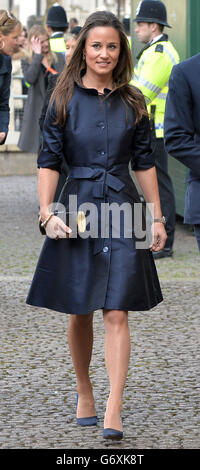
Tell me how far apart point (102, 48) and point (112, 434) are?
1.50m

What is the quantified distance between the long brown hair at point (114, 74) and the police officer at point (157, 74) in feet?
14.0

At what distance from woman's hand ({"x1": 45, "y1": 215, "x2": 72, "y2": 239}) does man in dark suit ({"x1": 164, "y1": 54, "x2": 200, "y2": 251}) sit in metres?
0.51

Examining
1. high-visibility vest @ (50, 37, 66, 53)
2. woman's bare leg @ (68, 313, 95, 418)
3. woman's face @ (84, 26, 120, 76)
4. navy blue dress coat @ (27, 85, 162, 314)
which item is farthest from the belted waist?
high-visibility vest @ (50, 37, 66, 53)

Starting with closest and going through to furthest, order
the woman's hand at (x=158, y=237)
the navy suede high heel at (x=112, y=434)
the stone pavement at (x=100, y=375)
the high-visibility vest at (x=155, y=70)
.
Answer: the navy suede high heel at (x=112, y=434) < the stone pavement at (x=100, y=375) < the woman's hand at (x=158, y=237) < the high-visibility vest at (x=155, y=70)

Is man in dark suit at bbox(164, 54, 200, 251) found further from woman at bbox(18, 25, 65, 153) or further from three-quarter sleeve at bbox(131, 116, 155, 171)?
woman at bbox(18, 25, 65, 153)

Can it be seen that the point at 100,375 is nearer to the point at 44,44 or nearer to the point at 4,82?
the point at 4,82

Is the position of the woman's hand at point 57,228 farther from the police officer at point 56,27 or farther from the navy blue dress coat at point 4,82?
the police officer at point 56,27

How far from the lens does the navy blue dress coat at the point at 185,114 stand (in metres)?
4.63

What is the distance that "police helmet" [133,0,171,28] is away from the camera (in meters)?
9.26

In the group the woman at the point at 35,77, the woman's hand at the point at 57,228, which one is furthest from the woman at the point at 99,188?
the woman at the point at 35,77

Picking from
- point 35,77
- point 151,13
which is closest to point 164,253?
point 151,13

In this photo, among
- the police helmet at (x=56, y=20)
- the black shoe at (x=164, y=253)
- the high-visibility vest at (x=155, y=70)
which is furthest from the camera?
the police helmet at (x=56, y=20)

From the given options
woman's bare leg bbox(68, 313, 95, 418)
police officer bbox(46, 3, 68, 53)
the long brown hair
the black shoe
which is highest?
police officer bbox(46, 3, 68, 53)
